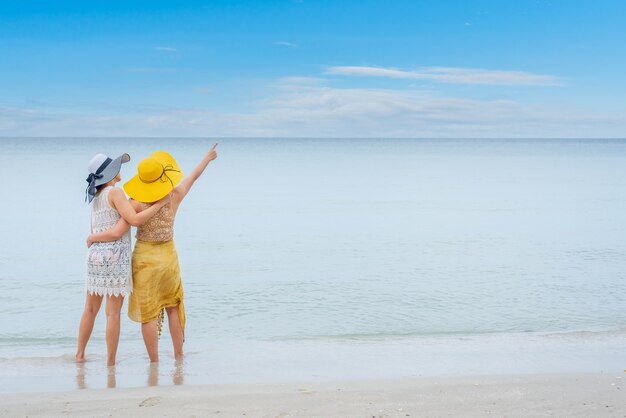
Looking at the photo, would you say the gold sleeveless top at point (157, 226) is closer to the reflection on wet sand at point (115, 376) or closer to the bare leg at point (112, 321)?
the bare leg at point (112, 321)

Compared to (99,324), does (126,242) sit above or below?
above

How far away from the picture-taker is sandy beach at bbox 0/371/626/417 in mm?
4355

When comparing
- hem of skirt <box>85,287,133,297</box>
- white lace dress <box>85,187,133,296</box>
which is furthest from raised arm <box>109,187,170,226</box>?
hem of skirt <box>85,287,133,297</box>

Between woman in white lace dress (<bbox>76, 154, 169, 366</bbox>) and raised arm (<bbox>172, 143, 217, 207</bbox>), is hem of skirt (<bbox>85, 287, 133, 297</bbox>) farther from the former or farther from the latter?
raised arm (<bbox>172, 143, 217, 207</bbox>)

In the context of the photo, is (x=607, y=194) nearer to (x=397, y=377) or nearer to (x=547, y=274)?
(x=547, y=274)

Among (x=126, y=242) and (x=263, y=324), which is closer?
(x=126, y=242)

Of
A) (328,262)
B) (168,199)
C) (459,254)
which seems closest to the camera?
(168,199)

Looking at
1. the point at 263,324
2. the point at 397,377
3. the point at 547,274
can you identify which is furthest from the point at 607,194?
the point at 397,377

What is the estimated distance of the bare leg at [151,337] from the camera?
5.73 metres

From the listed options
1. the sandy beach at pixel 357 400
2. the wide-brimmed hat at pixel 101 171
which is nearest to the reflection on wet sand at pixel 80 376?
the sandy beach at pixel 357 400

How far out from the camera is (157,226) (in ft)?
18.1

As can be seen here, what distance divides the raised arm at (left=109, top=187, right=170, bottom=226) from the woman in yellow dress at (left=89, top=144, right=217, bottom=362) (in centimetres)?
8

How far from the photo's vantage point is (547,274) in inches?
427

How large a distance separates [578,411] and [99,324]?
5.17 metres
